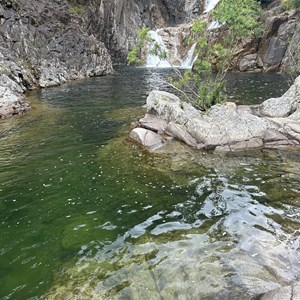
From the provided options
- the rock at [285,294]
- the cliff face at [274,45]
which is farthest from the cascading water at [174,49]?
the rock at [285,294]

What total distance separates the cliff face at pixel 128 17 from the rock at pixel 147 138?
49108 millimetres

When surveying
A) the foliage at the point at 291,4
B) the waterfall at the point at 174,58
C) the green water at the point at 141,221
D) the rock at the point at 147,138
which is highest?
the foliage at the point at 291,4

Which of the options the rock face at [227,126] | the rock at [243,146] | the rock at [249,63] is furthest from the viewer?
the rock at [249,63]

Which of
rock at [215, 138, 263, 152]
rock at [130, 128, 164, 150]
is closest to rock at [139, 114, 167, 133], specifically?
rock at [130, 128, 164, 150]

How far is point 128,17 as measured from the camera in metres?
75.4

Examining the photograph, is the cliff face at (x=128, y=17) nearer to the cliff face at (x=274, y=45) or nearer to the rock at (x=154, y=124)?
the cliff face at (x=274, y=45)

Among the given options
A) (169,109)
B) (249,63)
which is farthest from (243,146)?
(249,63)

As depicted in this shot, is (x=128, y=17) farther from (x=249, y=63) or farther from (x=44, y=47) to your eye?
(x=44, y=47)

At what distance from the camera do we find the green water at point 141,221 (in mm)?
6949

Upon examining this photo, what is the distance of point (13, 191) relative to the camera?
38.3 ft

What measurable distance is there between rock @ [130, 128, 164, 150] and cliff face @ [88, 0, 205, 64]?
161ft

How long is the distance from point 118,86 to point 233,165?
26.8 m

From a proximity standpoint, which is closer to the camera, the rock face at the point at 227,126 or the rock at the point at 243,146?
the rock at the point at 243,146

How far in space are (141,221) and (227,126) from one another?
8899 millimetres
